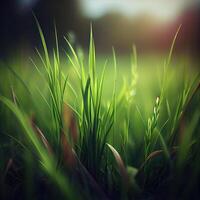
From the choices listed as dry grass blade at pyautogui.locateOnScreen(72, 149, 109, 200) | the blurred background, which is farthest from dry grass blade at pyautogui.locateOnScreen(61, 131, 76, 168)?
the blurred background

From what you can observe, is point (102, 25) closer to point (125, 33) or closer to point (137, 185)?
point (125, 33)

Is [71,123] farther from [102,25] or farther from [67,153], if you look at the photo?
[102,25]

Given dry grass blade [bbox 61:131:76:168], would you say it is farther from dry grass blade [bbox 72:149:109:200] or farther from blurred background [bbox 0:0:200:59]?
blurred background [bbox 0:0:200:59]

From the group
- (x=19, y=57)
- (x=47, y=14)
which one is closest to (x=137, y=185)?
(x=19, y=57)

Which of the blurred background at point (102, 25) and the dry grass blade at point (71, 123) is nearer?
the dry grass blade at point (71, 123)

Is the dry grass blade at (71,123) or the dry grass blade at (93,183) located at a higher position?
the dry grass blade at (71,123)

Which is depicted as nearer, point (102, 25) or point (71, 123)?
point (71, 123)

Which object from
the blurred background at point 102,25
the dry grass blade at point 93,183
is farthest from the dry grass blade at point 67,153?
the blurred background at point 102,25

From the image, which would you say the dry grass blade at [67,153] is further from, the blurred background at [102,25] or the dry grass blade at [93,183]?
the blurred background at [102,25]

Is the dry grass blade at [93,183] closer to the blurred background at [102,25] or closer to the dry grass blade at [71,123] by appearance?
the dry grass blade at [71,123]

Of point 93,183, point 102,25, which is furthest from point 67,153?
point 102,25

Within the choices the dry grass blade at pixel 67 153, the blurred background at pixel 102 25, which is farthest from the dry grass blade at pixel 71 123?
the blurred background at pixel 102 25
